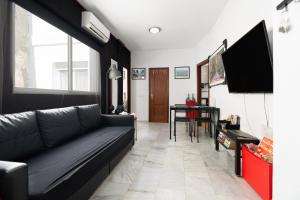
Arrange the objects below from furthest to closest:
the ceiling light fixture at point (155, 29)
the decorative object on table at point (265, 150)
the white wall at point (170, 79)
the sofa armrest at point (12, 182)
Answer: the white wall at point (170, 79)
the ceiling light fixture at point (155, 29)
the decorative object on table at point (265, 150)
the sofa armrest at point (12, 182)

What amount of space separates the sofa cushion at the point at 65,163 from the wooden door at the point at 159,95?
3.98 meters

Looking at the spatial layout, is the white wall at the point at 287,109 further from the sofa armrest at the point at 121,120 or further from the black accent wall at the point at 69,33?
the black accent wall at the point at 69,33

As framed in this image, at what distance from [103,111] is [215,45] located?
3046 millimetres

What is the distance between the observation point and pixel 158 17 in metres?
3.41

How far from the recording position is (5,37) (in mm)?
1613

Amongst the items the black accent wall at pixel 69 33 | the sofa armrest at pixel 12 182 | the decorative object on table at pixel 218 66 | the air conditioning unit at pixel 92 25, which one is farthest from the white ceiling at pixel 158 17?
the sofa armrest at pixel 12 182

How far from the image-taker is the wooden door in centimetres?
595

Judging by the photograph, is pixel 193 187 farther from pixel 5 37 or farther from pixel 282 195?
pixel 5 37

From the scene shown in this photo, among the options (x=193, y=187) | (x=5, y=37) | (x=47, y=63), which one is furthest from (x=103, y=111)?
(x=193, y=187)

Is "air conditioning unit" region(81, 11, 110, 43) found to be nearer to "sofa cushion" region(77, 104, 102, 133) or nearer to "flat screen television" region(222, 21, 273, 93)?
"sofa cushion" region(77, 104, 102, 133)

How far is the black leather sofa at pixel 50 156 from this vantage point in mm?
903

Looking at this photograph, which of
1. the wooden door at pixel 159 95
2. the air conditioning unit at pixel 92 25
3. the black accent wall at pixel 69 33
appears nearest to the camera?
the black accent wall at pixel 69 33

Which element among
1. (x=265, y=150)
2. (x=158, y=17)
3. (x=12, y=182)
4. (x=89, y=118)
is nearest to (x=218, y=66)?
(x=158, y=17)

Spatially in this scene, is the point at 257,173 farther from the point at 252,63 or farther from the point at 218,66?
the point at 218,66
